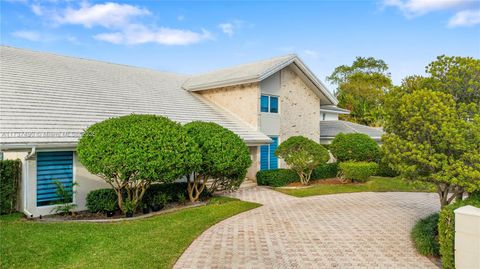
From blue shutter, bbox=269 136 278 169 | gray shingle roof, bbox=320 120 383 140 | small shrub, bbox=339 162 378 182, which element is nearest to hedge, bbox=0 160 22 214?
blue shutter, bbox=269 136 278 169

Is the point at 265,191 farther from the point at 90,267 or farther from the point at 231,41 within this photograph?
the point at 90,267

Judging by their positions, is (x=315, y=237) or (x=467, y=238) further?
(x=315, y=237)

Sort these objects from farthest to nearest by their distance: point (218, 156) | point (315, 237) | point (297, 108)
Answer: point (297, 108)
point (218, 156)
point (315, 237)

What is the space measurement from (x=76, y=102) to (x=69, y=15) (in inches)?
167

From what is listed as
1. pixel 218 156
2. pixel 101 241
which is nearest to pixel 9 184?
pixel 101 241

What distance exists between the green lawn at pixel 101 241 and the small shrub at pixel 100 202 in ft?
5.14

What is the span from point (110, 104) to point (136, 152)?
22.1 feet

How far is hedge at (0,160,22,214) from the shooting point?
11.1 meters

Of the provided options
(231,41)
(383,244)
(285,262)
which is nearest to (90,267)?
(285,262)

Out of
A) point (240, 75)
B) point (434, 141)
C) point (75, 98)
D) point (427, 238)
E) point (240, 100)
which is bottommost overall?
point (427, 238)

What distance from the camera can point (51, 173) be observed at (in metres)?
11.7

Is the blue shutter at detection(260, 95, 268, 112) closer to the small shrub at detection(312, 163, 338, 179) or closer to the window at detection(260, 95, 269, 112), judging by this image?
the window at detection(260, 95, 269, 112)

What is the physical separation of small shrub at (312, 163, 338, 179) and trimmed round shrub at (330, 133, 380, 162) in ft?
3.68

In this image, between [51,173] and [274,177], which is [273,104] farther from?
[51,173]
